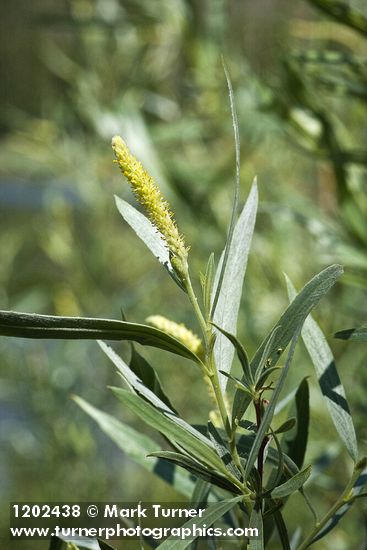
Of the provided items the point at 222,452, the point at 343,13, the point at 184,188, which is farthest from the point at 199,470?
the point at 184,188

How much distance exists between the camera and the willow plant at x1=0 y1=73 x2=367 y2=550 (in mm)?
181

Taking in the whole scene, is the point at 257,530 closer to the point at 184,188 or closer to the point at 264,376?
the point at 264,376

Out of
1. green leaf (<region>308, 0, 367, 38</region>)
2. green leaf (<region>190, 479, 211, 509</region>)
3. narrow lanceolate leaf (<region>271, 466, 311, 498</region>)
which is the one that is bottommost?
narrow lanceolate leaf (<region>271, 466, 311, 498</region>)

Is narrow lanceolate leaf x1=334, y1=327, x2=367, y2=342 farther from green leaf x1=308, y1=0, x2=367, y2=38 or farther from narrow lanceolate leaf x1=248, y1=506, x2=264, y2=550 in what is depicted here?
green leaf x1=308, y1=0, x2=367, y2=38

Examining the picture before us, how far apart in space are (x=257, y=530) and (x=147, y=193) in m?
0.08

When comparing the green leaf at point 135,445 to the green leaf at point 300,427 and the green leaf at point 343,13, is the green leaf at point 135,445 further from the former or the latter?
the green leaf at point 343,13

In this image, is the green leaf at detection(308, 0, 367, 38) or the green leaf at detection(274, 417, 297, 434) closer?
the green leaf at detection(274, 417, 297, 434)

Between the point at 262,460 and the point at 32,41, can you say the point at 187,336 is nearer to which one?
the point at 262,460

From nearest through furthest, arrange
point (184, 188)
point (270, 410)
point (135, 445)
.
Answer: point (270, 410), point (135, 445), point (184, 188)

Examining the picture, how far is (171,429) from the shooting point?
19 cm

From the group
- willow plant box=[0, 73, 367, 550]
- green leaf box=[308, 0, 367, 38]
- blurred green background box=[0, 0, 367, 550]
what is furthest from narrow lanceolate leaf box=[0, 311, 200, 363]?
green leaf box=[308, 0, 367, 38]

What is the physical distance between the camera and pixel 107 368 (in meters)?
1.08

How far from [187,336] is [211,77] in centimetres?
49

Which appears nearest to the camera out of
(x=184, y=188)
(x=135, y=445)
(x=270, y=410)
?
(x=270, y=410)
